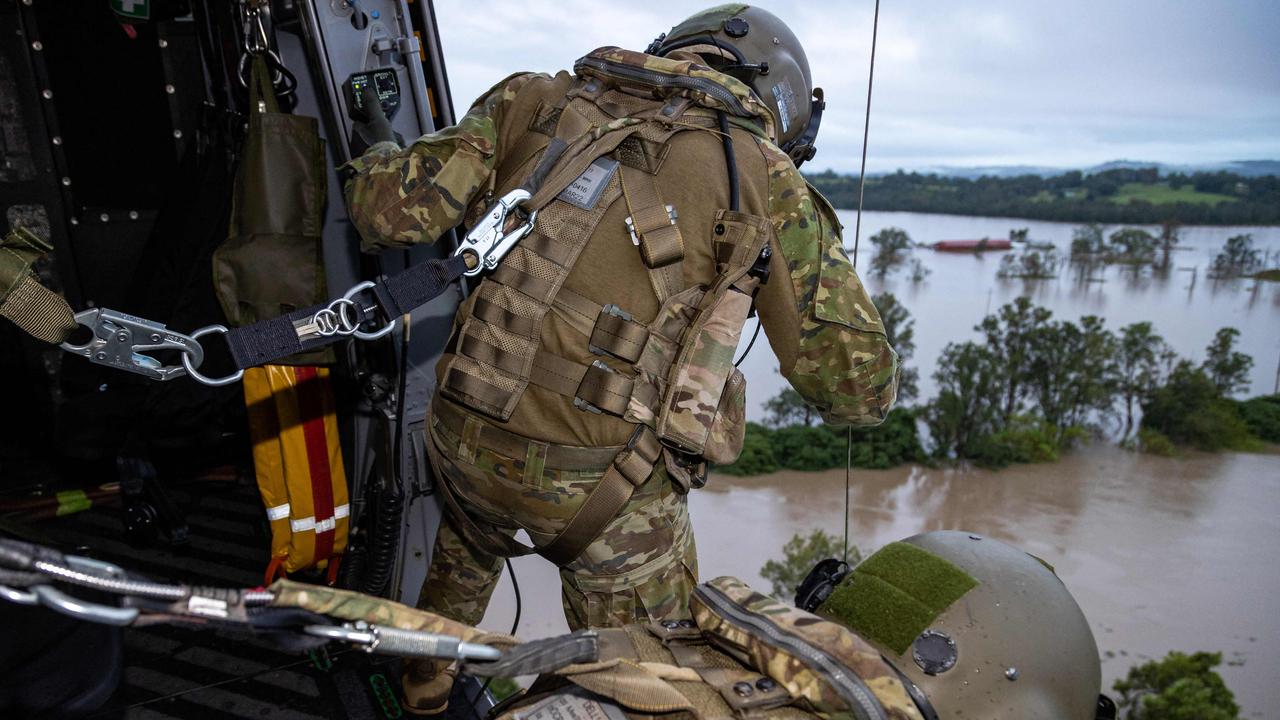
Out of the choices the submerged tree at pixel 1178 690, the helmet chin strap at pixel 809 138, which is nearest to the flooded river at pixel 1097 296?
the submerged tree at pixel 1178 690

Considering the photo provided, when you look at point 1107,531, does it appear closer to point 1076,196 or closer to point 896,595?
point 1076,196

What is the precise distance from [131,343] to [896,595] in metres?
1.26

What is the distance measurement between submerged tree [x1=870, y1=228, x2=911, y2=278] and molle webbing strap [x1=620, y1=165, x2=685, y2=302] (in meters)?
8.96

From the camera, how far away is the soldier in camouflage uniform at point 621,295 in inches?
58.4

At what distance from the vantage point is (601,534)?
1595 millimetres

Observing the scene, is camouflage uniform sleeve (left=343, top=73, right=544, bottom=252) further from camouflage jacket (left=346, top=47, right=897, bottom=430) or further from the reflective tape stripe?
the reflective tape stripe

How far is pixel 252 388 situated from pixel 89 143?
1.29 meters

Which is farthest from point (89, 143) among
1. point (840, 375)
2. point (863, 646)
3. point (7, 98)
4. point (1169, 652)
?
point (1169, 652)

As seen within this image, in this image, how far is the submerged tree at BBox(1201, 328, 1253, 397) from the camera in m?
8.74

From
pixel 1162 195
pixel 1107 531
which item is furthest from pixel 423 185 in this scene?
pixel 1162 195

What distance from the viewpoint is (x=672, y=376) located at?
1.52m

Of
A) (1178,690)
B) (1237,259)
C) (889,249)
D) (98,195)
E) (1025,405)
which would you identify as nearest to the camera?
(98,195)

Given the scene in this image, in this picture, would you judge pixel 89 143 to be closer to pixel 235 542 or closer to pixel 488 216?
pixel 235 542

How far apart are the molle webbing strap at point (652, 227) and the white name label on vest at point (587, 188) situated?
4cm
